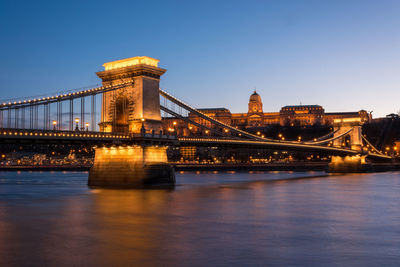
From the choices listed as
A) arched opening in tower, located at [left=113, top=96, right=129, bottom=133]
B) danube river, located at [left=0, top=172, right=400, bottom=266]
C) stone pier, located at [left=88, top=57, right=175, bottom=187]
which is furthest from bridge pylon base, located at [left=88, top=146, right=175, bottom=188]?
danube river, located at [left=0, top=172, right=400, bottom=266]

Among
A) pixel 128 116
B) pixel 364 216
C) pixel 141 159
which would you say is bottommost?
pixel 364 216

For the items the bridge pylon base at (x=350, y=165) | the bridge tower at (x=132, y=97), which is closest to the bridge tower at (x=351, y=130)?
the bridge pylon base at (x=350, y=165)

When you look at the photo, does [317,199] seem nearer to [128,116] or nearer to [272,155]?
[128,116]

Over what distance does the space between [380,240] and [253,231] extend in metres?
5.15

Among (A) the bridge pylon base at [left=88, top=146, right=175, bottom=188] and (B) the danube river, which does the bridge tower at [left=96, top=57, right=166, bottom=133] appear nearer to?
(A) the bridge pylon base at [left=88, top=146, right=175, bottom=188]

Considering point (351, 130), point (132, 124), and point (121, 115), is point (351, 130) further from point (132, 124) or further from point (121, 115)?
point (132, 124)

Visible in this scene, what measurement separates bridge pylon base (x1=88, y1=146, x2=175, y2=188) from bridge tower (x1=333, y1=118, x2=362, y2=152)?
208ft

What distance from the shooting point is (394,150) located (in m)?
156

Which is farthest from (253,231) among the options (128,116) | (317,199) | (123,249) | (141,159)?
(128,116)

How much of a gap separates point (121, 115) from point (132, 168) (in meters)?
6.43

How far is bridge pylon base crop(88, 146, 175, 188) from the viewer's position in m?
44.0

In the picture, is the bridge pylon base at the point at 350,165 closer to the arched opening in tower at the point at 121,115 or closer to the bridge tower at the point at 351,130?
the bridge tower at the point at 351,130

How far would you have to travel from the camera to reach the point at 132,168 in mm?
44750

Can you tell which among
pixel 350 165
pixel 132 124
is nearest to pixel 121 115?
pixel 132 124
